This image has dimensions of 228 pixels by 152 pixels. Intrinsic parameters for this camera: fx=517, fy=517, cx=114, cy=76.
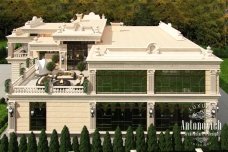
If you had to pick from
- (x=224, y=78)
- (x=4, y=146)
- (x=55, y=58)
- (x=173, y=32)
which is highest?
(x=173, y=32)

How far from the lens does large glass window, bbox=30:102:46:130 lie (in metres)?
29.9

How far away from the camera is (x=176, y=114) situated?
29562mm

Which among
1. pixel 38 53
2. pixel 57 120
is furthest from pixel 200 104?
pixel 38 53

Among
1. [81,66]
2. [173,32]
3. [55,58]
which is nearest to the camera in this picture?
[81,66]

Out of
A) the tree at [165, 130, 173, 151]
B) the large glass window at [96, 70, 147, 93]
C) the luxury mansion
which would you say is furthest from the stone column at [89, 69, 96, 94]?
the tree at [165, 130, 173, 151]

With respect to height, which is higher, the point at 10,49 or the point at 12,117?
the point at 10,49

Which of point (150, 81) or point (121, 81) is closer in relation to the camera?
point (150, 81)

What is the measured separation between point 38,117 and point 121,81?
524 cm

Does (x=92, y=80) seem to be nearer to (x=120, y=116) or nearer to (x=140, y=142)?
(x=120, y=116)

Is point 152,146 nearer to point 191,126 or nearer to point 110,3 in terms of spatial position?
point 191,126

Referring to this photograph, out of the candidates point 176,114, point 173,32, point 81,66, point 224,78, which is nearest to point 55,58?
point 81,66

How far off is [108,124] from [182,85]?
15.8 ft

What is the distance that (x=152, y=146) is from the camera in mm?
26625

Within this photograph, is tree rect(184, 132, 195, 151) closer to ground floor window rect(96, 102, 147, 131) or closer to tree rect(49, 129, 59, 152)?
ground floor window rect(96, 102, 147, 131)
